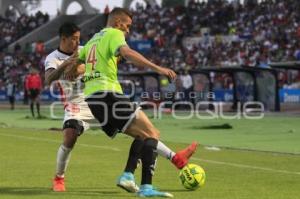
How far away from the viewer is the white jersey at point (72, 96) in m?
10.3

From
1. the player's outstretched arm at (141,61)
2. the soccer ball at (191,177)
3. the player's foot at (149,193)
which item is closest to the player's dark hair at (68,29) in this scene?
the player's outstretched arm at (141,61)

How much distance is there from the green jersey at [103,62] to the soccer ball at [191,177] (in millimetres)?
1300

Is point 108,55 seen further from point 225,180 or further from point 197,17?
point 197,17

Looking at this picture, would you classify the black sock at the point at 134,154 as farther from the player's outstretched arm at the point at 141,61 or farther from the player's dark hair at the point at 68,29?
the player's dark hair at the point at 68,29

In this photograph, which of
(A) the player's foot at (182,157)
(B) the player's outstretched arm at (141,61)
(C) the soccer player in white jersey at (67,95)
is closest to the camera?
(B) the player's outstretched arm at (141,61)

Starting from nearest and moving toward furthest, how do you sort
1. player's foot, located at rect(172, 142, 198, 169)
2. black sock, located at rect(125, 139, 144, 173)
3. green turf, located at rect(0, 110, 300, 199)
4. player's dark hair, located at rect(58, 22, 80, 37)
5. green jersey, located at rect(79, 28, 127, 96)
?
1. green jersey, located at rect(79, 28, 127, 96)
2. black sock, located at rect(125, 139, 144, 173)
3. green turf, located at rect(0, 110, 300, 199)
4. player's foot, located at rect(172, 142, 198, 169)
5. player's dark hair, located at rect(58, 22, 80, 37)

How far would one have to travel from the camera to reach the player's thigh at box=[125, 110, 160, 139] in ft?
30.2

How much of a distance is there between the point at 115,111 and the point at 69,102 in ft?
4.55

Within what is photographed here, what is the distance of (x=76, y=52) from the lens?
9750 millimetres

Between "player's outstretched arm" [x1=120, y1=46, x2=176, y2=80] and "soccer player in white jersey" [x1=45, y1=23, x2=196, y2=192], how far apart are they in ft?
3.19

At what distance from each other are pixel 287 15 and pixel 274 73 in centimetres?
1303

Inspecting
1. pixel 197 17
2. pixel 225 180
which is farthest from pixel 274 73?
pixel 225 180

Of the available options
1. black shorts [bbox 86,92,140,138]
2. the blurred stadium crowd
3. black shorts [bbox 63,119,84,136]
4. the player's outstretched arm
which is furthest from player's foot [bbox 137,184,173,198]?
the blurred stadium crowd

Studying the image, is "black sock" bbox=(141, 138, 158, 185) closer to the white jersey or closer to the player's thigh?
the player's thigh
